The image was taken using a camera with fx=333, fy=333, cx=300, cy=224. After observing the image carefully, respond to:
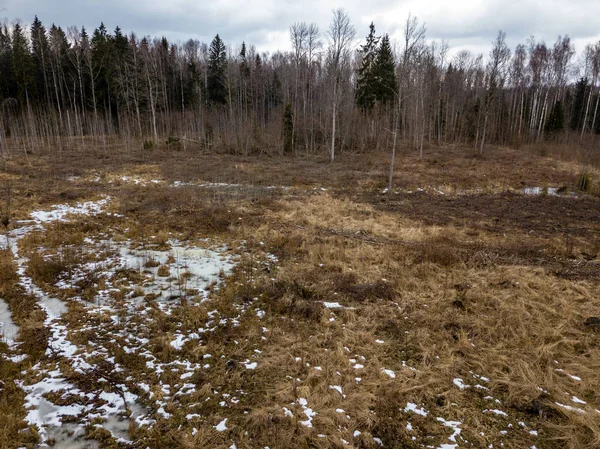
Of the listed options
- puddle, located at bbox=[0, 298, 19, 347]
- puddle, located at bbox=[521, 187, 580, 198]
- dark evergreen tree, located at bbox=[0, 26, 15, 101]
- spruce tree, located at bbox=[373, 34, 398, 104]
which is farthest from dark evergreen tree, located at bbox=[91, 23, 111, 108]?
puddle, located at bbox=[521, 187, 580, 198]

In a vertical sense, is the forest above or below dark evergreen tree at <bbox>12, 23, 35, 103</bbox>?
below

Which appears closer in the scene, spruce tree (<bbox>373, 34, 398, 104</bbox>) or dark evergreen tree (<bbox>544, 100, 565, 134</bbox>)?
spruce tree (<bbox>373, 34, 398, 104</bbox>)

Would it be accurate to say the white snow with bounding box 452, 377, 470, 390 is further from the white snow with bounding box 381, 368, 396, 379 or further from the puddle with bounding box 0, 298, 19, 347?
the puddle with bounding box 0, 298, 19, 347

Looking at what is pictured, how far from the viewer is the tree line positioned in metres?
33.6

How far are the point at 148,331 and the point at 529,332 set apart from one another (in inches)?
238

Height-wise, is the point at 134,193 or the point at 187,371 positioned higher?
the point at 134,193

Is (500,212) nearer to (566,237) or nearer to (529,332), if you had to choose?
(566,237)

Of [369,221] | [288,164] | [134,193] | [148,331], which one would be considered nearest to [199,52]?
[288,164]

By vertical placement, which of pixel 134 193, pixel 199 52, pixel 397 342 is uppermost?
pixel 199 52

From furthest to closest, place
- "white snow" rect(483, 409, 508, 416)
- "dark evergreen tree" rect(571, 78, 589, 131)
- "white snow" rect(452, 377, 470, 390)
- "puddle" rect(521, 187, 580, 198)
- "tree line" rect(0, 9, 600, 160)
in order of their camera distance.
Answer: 1. "dark evergreen tree" rect(571, 78, 589, 131)
2. "tree line" rect(0, 9, 600, 160)
3. "puddle" rect(521, 187, 580, 198)
4. "white snow" rect(452, 377, 470, 390)
5. "white snow" rect(483, 409, 508, 416)

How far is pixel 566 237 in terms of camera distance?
9.81m

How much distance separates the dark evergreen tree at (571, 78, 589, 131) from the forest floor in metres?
43.7

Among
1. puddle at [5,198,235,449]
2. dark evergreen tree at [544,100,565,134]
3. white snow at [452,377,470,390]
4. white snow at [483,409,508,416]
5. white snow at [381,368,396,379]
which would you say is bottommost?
white snow at [483,409,508,416]

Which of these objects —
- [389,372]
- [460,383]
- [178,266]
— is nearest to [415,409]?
[389,372]
